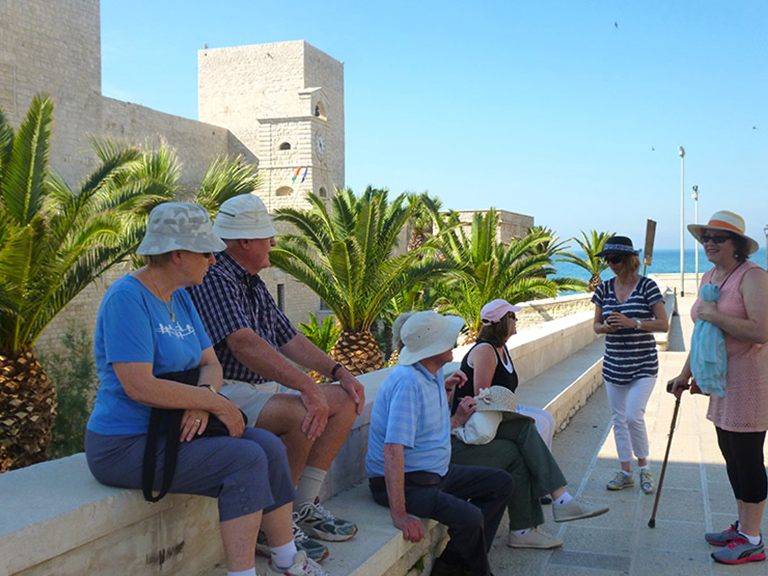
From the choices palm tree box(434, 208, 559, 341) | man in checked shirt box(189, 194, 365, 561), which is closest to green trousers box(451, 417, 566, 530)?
man in checked shirt box(189, 194, 365, 561)

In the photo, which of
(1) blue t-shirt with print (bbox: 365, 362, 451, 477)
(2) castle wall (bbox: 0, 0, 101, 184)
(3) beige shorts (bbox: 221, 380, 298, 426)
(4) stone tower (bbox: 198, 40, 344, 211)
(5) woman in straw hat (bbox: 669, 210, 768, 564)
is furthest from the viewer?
(4) stone tower (bbox: 198, 40, 344, 211)

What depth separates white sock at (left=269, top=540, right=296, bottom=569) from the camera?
7.14ft

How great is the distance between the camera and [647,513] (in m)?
3.90

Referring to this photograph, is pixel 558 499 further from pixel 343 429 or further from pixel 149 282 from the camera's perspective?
pixel 149 282

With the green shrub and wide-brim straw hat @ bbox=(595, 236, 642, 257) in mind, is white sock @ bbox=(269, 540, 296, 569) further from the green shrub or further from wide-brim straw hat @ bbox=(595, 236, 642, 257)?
the green shrub

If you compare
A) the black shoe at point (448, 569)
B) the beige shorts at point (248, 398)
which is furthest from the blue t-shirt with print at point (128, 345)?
the black shoe at point (448, 569)

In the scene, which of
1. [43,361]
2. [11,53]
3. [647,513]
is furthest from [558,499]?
[11,53]

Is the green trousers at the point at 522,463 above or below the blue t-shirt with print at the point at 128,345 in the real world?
below

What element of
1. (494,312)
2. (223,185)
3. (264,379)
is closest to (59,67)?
(223,185)

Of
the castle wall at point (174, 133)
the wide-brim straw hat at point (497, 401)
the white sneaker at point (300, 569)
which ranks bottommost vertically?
the white sneaker at point (300, 569)

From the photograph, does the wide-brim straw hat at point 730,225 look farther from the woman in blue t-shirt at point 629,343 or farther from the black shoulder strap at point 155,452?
the black shoulder strap at point 155,452

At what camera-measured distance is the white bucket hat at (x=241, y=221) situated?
9.00ft

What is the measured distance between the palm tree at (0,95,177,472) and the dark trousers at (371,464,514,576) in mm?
5509

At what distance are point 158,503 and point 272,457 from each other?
1.18 feet
